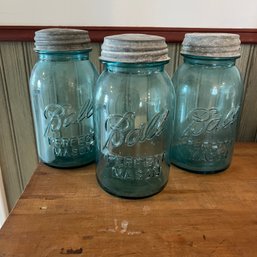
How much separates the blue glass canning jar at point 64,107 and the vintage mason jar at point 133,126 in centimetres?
9

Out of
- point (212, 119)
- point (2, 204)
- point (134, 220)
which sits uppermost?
point (212, 119)

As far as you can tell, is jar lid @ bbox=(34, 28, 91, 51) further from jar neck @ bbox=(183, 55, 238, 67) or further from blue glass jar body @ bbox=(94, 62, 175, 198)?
jar neck @ bbox=(183, 55, 238, 67)

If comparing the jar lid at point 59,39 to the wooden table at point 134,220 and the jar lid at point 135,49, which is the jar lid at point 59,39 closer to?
the jar lid at point 135,49

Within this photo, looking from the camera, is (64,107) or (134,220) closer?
(134,220)

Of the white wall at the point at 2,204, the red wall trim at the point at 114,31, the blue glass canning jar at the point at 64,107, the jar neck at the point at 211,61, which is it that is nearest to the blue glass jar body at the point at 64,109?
the blue glass canning jar at the point at 64,107

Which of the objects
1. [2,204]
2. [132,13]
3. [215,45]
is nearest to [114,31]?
[132,13]

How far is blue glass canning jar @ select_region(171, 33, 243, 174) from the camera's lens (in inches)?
22.3

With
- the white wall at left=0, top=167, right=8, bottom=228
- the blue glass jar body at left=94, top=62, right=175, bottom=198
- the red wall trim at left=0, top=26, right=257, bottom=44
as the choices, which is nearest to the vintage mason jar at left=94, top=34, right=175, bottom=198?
the blue glass jar body at left=94, top=62, right=175, bottom=198

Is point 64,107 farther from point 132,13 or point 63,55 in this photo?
point 132,13

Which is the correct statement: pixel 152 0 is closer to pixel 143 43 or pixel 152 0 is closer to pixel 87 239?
pixel 143 43

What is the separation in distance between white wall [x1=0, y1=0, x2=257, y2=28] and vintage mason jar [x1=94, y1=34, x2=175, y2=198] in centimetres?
25

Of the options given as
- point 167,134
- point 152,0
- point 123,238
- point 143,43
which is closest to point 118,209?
point 123,238

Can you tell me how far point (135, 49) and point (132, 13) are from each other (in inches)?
12.1

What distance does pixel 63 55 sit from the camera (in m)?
0.55
